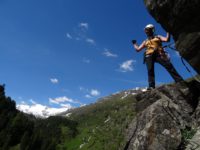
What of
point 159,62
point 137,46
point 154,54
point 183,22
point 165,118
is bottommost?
point 165,118

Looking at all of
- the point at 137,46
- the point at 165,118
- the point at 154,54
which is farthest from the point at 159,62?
the point at 165,118

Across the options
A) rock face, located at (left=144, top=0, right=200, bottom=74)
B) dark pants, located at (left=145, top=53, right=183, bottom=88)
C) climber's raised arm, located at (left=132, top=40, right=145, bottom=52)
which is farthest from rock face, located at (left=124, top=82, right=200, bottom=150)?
climber's raised arm, located at (left=132, top=40, right=145, bottom=52)

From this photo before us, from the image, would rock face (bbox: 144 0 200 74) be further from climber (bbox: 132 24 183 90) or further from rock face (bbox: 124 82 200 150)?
rock face (bbox: 124 82 200 150)

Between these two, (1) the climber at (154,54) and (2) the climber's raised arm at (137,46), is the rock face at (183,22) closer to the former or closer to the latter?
(1) the climber at (154,54)

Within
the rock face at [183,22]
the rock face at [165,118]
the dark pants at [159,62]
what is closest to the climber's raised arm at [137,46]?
the dark pants at [159,62]

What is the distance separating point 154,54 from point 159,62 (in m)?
0.59

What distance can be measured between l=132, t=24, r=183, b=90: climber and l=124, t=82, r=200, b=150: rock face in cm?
89

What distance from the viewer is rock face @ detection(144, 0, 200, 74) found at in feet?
54.9

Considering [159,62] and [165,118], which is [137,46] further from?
[165,118]

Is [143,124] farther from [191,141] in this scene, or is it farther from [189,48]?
[189,48]

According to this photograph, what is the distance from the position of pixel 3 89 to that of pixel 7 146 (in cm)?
5589

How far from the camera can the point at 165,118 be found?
588 inches

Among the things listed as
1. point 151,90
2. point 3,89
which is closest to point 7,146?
point 3,89

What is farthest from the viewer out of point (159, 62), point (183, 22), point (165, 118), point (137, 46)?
point (137, 46)
